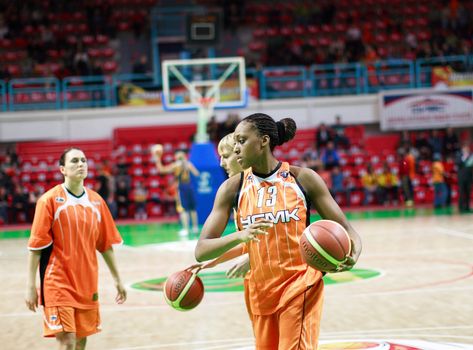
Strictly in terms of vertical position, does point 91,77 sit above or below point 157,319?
above

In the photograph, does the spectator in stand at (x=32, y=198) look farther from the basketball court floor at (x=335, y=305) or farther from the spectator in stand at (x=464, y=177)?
the spectator in stand at (x=464, y=177)

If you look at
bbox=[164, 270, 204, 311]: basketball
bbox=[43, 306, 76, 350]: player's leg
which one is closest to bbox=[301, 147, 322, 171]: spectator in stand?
bbox=[43, 306, 76, 350]: player's leg

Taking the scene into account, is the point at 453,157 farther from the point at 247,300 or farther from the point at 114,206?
the point at 247,300

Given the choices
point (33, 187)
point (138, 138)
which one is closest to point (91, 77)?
point (138, 138)

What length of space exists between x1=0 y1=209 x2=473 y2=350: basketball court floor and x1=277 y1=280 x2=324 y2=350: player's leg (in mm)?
2406

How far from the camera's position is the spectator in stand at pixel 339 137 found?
25203 mm

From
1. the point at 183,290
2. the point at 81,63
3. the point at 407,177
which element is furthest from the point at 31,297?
the point at 81,63

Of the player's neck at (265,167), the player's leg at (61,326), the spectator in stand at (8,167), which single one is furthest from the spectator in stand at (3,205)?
the player's neck at (265,167)

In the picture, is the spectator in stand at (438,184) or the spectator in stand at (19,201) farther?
the spectator in stand at (19,201)

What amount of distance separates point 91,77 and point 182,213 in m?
9.59

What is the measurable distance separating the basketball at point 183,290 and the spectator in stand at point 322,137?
19.6 meters

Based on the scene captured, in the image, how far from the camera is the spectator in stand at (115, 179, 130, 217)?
23203mm

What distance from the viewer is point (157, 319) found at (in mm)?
8641

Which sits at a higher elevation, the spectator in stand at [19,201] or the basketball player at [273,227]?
the basketball player at [273,227]
